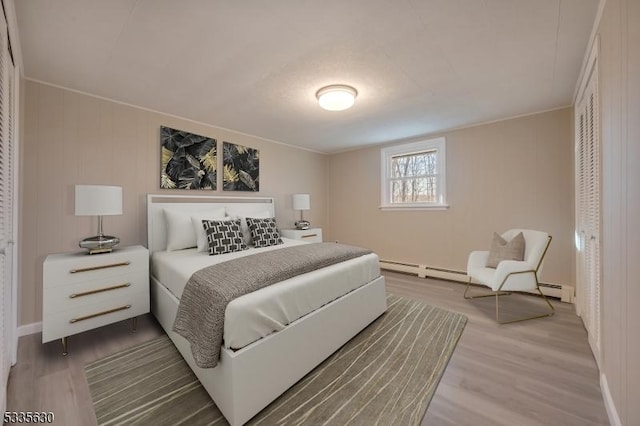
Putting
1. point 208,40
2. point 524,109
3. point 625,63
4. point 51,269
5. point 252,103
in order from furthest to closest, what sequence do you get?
point 524,109 → point 252,103 → point 51,269 → point 208,40 → point 625,63

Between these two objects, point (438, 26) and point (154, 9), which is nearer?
point (154, 9)

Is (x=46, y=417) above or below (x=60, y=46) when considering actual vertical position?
below

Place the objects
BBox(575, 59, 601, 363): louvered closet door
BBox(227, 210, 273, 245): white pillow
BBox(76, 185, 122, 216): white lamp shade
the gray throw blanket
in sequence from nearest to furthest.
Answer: the gray throw blanket < BBox(575, 59, 601, 363): louvered closet door < BBox(76, 185, 122, 216): white lamp shade < BBox(227, 210, 273, 245): white pillow

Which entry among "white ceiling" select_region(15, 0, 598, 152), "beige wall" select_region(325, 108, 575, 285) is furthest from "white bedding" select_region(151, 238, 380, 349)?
"beige wall" select_region(325, 108, 575, 285)

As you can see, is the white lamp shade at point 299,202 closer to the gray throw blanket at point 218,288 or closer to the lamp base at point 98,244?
the gray throw blanket at point 218,288

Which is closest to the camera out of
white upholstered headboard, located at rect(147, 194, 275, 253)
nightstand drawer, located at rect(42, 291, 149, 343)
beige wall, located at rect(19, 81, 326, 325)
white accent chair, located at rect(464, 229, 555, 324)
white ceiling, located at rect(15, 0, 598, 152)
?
white ceiling, located at rect(15, 0, 598, 152)

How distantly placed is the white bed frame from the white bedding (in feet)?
0.18

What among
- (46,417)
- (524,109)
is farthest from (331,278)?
(524,109)

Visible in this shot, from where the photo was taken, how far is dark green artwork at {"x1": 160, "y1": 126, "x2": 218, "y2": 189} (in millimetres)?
3057

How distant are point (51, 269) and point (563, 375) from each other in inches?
148

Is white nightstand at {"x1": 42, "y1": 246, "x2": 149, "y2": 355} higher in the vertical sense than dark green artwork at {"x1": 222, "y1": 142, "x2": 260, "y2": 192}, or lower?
lower

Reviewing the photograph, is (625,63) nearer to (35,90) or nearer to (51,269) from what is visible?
(51,269)

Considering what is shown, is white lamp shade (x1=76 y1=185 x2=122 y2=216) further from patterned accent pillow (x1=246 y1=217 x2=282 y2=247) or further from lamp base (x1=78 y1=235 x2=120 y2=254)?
patterned accent pillow (x1=246 y1=217 x2=282 y2=247)

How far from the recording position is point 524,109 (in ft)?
9.93
